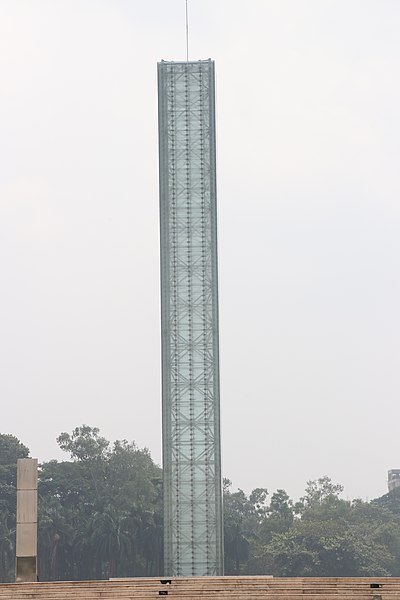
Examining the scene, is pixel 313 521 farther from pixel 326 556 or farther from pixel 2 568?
pixel 2 568

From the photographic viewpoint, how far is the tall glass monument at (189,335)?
57.2m

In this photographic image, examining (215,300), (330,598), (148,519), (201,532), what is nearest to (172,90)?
(215,300)

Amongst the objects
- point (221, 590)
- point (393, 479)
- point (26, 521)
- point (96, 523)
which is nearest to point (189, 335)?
point (26, 521)

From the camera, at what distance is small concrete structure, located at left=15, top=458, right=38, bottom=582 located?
37531 millimetres

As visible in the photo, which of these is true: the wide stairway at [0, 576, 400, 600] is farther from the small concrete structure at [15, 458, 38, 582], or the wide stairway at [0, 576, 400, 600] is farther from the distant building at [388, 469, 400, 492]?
the distant building at [388, 469, 400, 492]

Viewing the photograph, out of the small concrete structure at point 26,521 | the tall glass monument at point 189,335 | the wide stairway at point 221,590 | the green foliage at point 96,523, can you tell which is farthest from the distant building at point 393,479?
the wide stairway at point 221,590

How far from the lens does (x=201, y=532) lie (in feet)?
188

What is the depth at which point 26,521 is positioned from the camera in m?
38.0

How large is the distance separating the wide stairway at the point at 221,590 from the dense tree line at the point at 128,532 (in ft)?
154

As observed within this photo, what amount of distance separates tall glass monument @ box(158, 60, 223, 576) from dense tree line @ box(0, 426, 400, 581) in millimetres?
21529

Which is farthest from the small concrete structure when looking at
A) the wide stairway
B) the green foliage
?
the green foliage

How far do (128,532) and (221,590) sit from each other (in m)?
50.0

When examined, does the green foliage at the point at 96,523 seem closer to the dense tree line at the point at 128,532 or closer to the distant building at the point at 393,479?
the dense tree line at the point at 128,532

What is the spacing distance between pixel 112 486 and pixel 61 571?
24.1ft
